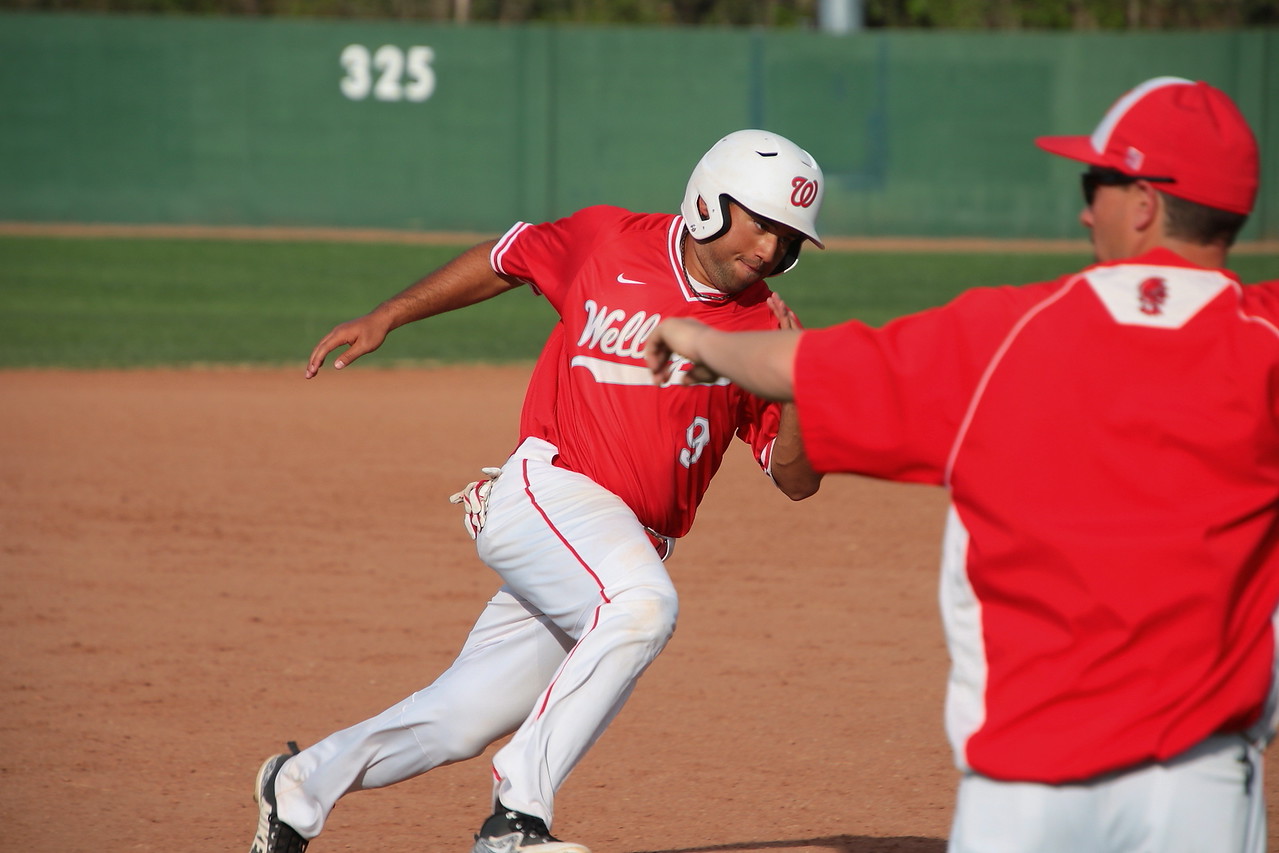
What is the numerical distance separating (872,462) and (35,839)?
3029mm

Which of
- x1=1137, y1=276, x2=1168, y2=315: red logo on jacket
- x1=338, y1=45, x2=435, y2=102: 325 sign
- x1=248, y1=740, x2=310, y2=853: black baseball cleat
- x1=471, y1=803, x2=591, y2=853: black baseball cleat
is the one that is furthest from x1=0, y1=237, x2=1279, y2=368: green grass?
x1=1137, y1=276, x2=1168, y2=315: red logo on jacket

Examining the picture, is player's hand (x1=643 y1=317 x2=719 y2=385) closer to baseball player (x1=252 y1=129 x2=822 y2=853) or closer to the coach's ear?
the coach's ear

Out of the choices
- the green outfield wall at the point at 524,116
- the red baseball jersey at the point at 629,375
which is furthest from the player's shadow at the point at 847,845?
the green outfield wall at the point at 524,116

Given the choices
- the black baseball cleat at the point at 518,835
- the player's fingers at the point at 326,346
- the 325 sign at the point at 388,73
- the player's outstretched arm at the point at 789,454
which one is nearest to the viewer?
the black baseball cleat at the point at 518,835

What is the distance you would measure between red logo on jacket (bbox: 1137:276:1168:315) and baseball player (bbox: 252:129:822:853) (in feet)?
→ 4.68

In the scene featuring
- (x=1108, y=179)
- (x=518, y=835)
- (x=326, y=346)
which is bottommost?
(x=518, y=835)

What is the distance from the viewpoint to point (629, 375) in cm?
359

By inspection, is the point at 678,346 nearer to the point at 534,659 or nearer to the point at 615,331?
the point at 615,331

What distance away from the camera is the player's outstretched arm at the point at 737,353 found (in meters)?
2.23

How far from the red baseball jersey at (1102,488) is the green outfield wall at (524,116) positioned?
25.2m

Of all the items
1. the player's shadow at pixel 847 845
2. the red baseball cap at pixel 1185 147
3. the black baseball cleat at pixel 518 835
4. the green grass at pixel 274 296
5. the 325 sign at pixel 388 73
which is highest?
the red baseball cap at pixel 1185 147

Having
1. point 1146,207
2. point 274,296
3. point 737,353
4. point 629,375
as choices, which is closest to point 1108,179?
point 1146,207

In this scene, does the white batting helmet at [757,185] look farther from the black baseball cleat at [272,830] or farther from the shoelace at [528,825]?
the black baseball cleat at [272,830]

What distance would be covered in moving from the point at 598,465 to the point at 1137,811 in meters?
1.76
